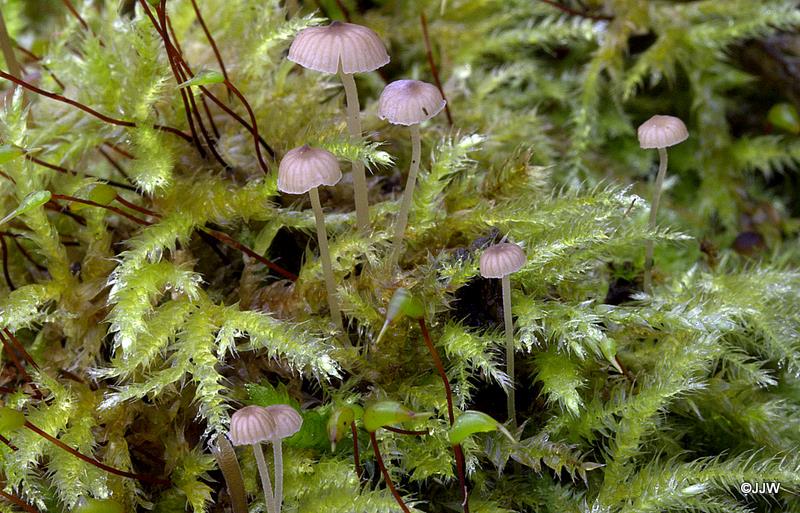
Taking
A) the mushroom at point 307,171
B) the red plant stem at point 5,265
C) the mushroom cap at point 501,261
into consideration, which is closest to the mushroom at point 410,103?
the mushroom at point 307,171

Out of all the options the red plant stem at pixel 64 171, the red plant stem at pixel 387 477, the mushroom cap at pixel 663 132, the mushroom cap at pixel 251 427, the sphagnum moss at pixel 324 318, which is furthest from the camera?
the red plant stem at pixel 64 171

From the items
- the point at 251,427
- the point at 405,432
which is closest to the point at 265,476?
the point at 251,427

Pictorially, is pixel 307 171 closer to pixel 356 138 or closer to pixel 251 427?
pixel 356 138

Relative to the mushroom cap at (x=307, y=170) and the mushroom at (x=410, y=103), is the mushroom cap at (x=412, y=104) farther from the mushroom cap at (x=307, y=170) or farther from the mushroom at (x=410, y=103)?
the mushroom cap at (x=307, y=170)

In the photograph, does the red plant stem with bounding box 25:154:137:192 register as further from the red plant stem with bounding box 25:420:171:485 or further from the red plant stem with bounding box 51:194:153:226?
the red plant stem with bounding box 25:420:171:485

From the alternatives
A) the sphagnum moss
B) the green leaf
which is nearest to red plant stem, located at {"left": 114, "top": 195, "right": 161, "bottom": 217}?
the sphagnum moss

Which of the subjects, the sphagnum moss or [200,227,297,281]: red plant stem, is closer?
the sphagnum moss
